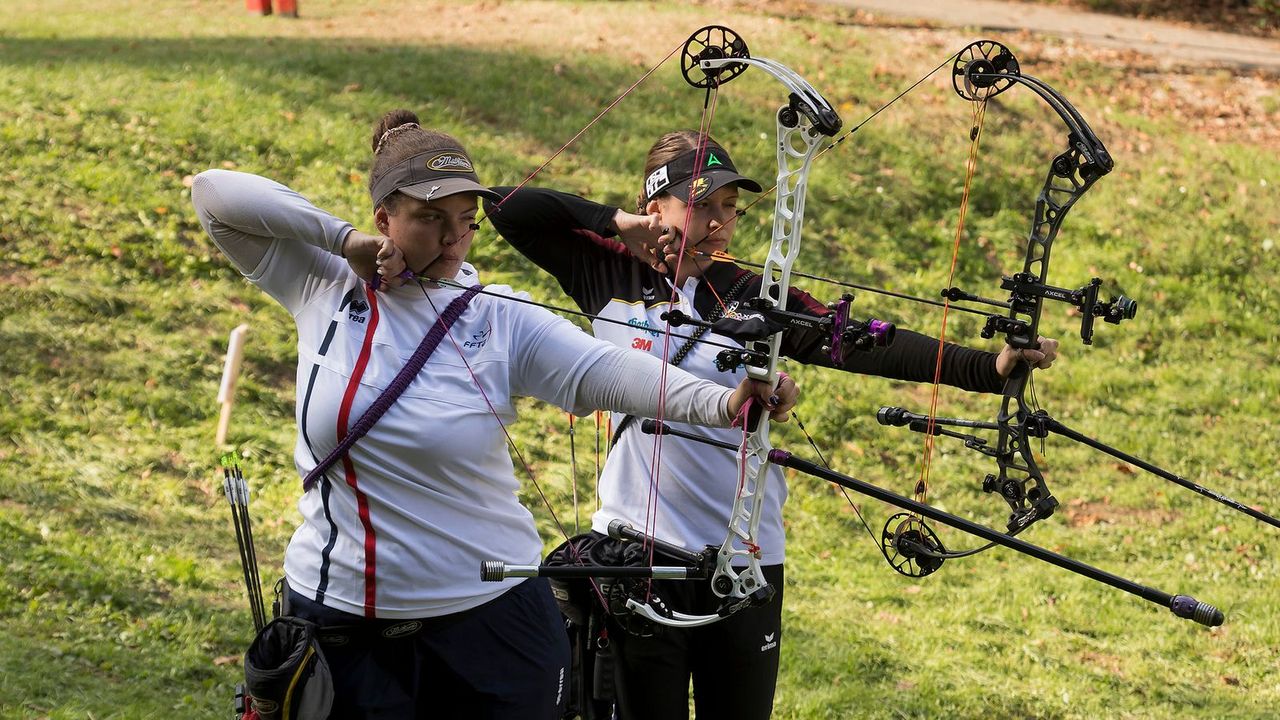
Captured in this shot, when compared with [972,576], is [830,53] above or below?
above

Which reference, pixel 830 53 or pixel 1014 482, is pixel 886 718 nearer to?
pixel 1014 482

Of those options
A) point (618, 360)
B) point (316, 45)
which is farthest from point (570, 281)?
point (316, 45)

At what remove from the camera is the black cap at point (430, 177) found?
2234 mm

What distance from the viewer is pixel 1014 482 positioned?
2.96 meters

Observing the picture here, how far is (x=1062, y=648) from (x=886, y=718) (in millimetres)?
1103

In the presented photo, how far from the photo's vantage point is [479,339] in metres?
2.29

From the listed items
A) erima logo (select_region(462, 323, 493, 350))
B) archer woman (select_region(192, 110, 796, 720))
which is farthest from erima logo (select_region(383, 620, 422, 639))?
erima logo (select_region(462, 323, 493, 350))

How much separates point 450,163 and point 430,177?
0.05m

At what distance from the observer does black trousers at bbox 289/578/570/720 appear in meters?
2.21

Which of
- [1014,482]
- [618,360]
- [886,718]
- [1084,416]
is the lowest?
[886,718]

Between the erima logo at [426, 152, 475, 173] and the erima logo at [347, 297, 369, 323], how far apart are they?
268 mm

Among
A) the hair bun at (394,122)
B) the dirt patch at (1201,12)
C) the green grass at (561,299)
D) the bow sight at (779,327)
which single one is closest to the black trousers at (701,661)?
the bow sight at (779,327)

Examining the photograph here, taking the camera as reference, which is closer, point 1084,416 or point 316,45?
point 1084,416

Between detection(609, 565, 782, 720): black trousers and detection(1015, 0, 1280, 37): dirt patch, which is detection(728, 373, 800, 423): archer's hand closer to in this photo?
detection(609, 565, 782, 720): black trousers
